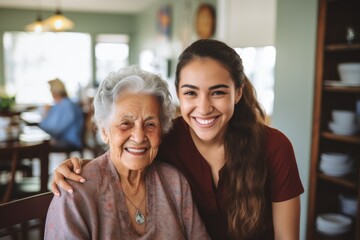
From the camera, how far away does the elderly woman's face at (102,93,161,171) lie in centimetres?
130

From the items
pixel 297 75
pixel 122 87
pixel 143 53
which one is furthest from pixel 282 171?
pixel 143 53

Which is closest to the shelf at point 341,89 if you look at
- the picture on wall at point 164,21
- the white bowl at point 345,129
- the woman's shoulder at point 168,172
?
the white bowl at point 345,129

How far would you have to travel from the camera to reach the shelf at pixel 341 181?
90.4 inches

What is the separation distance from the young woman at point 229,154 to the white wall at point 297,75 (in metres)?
1.11

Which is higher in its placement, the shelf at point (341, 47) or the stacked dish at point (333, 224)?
the shelf at point (341, 47)

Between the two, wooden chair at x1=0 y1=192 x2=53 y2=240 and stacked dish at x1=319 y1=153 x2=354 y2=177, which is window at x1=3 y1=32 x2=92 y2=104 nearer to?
stacked dish at x1=319 y1=153 x2=354 y2=177

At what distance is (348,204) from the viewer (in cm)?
251

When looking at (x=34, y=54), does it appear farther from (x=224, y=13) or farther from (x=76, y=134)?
(x=224, y=13)

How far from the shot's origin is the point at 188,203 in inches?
56.0

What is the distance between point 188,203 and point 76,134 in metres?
3.12

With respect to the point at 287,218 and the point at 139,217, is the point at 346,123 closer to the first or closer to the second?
the point at 287,218

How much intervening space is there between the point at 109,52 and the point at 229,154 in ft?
26.9

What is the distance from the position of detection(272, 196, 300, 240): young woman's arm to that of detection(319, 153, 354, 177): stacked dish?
103cm

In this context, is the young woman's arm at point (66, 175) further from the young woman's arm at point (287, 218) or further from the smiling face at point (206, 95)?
the young woman's arm at point (287, 218)
